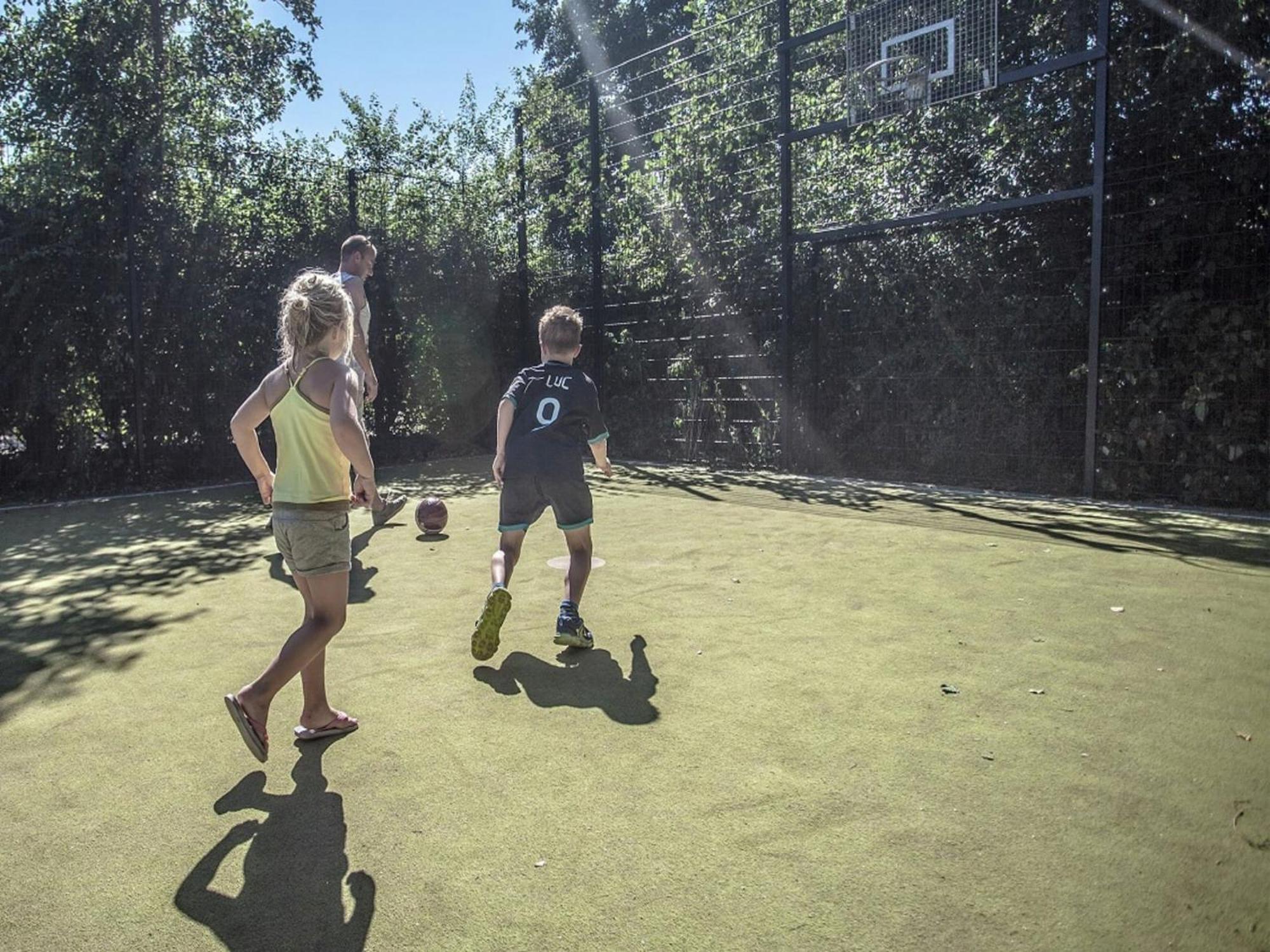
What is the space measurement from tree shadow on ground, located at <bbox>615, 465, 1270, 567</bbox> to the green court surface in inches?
22.1

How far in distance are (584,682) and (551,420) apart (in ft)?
3.93

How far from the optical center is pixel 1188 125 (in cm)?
745

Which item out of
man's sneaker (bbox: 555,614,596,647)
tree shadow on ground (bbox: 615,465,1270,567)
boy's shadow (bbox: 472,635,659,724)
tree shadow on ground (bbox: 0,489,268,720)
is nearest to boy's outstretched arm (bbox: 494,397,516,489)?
man's sneaker (bbox: 555,614,596,647)

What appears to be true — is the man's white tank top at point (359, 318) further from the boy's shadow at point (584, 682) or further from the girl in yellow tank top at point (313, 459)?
the girl in yellow tank top at point (313, 459)

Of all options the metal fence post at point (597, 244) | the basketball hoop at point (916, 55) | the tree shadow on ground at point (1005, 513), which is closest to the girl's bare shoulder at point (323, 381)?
the tree shadow on ground at point (1005, 513)

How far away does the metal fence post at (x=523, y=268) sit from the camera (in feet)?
43.8

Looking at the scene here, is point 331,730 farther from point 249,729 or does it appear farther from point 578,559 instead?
point 578,559

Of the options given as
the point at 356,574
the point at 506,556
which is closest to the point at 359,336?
the point at 356,574

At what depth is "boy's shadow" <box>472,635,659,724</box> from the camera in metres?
3.25

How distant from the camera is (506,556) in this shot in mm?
4047

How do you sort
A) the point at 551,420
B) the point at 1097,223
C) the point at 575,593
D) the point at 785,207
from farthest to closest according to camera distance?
the point at 785,207
the point at 1097,223
the point at 551,420
the point at 575,593

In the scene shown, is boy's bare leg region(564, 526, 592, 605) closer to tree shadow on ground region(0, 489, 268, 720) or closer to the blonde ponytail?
the blonde ponytail

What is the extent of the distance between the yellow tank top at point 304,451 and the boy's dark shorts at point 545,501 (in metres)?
1.22

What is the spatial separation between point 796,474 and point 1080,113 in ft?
14.1
